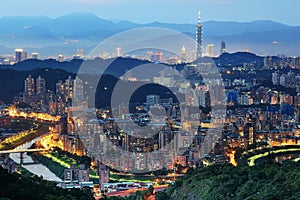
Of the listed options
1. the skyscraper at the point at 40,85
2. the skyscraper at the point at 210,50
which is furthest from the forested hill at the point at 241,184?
the skyscraper at the point at 210,50

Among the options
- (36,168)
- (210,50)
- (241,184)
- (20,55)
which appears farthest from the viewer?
(210,50)

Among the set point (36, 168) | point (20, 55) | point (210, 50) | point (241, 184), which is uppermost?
point (210, 50)

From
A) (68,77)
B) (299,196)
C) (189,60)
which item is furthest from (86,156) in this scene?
(189,60)

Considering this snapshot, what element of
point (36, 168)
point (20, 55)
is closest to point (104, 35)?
point (20, 55)

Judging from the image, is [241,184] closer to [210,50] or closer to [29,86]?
[29,86]

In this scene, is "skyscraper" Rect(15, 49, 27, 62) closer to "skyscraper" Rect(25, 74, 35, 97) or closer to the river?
"skyscraper" Rect(25, 74, 35, 97)

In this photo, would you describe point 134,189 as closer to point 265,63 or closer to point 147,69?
point 147,69

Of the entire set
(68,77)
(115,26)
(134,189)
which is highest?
(115,26)

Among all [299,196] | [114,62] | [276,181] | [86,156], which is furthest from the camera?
[114,62]
